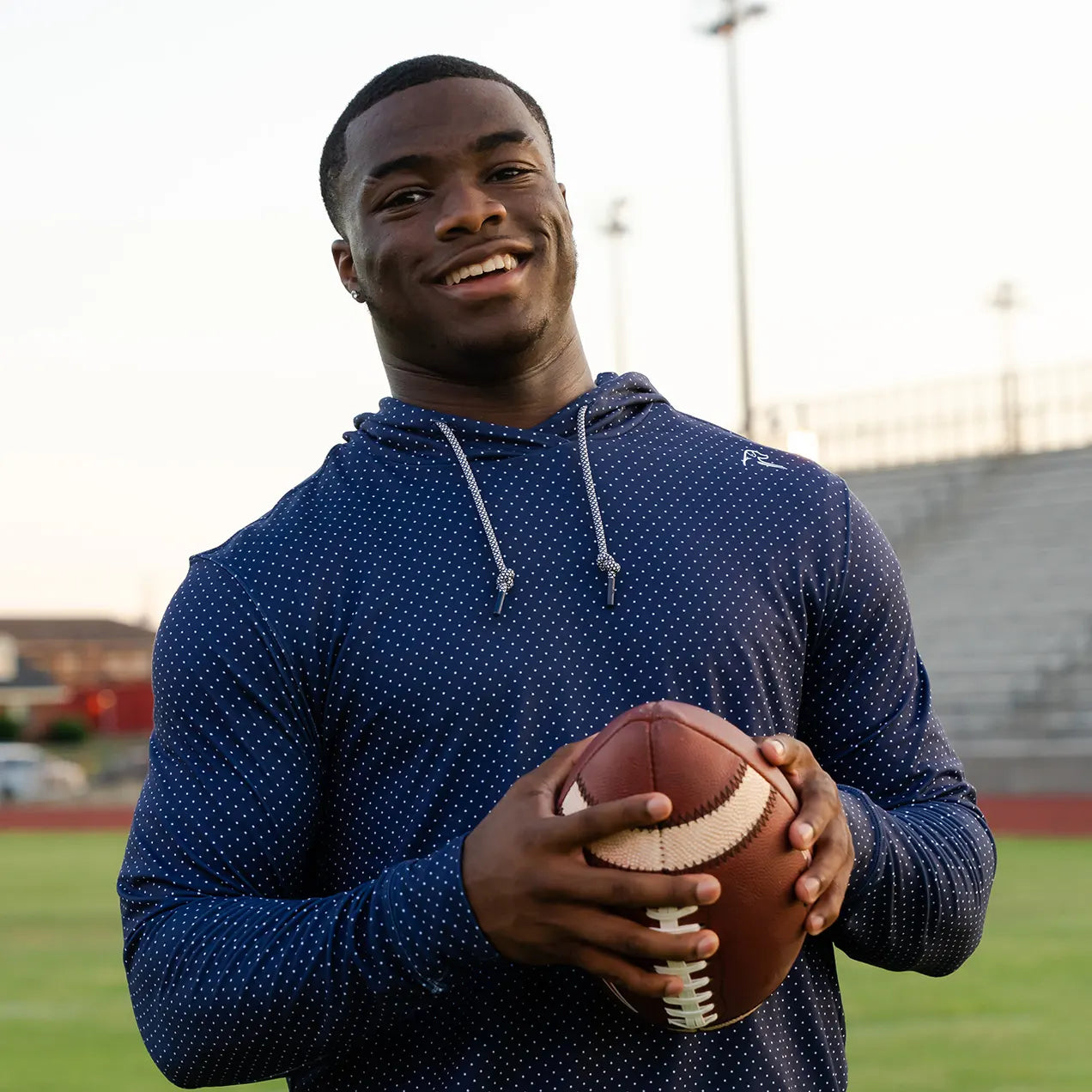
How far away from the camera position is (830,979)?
1.80m

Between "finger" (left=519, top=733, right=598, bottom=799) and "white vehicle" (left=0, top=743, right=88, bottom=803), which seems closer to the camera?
"finger" (left=519, top=733, right=598, bottom=799)

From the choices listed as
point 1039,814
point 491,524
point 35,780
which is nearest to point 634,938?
point 491,524

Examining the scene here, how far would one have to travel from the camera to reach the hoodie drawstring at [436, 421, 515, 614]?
1.73m

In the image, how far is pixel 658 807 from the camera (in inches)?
54.4

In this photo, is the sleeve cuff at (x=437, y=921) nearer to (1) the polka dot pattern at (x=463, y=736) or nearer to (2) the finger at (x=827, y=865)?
(1) the polka dot pattern at (x=463, y=736)

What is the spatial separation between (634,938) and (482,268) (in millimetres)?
748

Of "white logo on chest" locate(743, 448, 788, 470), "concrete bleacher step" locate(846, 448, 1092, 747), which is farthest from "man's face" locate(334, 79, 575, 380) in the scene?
"concrete bleacher step" locate(846, 448, 1092, 747)

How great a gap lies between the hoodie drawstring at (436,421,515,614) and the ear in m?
0.26

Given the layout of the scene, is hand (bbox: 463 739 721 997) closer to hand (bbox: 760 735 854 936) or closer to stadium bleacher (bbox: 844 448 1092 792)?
hand (bbox: 760 735 854 936)

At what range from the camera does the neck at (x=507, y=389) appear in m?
1.92

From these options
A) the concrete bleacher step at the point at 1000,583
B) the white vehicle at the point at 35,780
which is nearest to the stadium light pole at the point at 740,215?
the concrete bleacher step at the point at 1000,583

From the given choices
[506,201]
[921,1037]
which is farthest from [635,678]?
[921,1037]

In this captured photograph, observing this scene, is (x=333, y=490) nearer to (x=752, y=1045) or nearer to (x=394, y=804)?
(x=394, y=804)

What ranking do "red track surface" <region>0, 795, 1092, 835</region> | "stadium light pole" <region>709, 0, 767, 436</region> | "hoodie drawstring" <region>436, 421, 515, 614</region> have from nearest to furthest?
"hoodie drawstring" <region>436, 421, 515, 614</region>
"red track surface" <region>0, 795, 1092, 835</region>
"stadium light pole" <region>709, 0, 767, 436</region>
